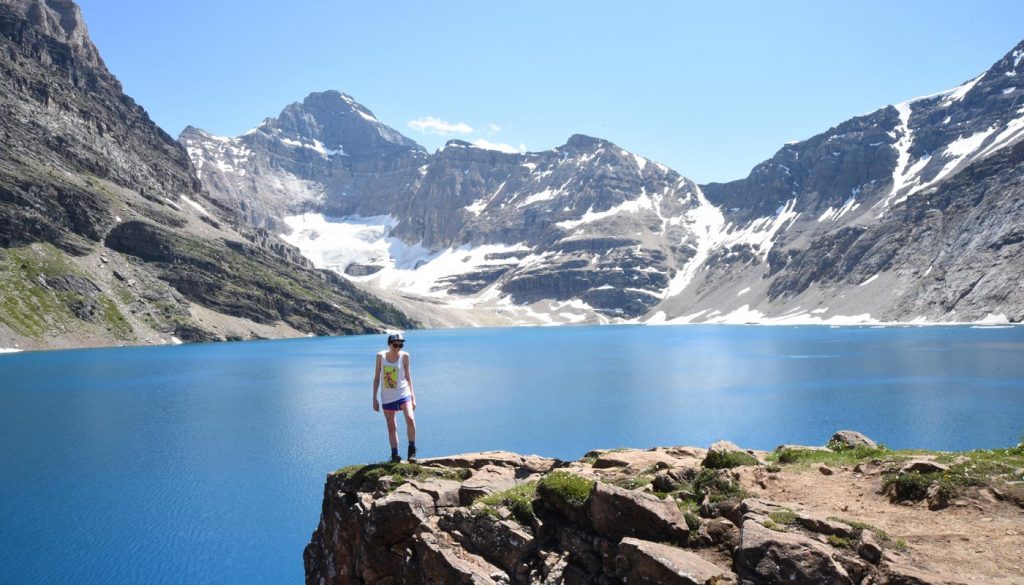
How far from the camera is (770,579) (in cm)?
1079

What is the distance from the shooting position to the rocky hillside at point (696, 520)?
10969 mm

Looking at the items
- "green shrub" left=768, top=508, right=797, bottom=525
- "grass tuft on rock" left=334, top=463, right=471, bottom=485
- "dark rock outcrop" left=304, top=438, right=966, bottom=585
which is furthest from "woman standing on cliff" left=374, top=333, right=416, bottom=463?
"green shrub" left=768, top=508, right=797, bottom=525

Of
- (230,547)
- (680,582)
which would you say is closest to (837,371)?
(230,547)

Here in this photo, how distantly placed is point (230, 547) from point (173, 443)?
2933cm

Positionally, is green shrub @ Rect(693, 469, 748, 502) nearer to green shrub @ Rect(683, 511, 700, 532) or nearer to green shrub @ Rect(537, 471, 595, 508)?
green shrub @ Rect(683, 511, 700, 532)

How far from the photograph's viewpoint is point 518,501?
15.8 meters

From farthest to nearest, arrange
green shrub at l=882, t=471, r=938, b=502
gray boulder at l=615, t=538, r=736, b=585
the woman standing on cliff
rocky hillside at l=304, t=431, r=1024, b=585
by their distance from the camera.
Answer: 1. the woman standing on cliff
2. green shrub at l=882, t=471, r=938, b=502
3. gray boulder at l=615, t=538, r=736, b=585
4. rocky hillside at l=304, t=431, r=1024, b=585

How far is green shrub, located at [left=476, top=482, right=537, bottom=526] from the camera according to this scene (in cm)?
1536

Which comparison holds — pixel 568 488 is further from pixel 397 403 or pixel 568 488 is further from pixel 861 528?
pixel 397 403

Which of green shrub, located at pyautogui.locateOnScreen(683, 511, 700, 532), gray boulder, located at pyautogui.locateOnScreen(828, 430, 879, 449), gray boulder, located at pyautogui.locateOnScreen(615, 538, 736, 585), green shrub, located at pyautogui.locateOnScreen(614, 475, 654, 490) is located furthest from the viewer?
gray boulder, located at pyautogui.locateOnScreen(828, 430, 879, 449)

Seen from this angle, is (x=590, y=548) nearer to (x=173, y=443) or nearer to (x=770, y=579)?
(x=770, y=579)

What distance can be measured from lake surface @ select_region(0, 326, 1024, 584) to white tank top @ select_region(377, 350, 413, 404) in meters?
17.8

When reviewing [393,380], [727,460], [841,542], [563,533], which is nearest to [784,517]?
[841,542]

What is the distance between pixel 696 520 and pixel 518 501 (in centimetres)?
469
